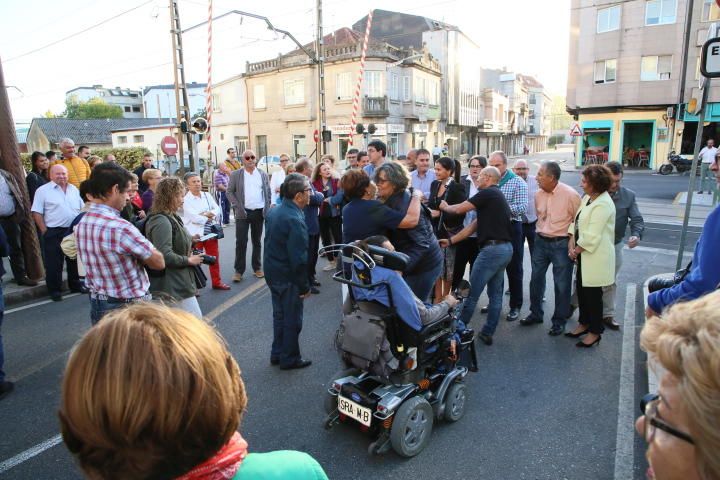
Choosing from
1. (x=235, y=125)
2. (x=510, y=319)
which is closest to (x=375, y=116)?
(x=235, y=125)

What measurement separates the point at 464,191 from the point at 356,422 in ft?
10.8

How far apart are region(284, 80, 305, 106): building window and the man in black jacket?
3081 centimetres

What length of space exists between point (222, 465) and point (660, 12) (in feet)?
118

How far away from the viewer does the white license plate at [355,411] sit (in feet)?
10.3

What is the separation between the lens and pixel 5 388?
411cm

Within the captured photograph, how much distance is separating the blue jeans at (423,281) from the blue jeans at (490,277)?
0.65m

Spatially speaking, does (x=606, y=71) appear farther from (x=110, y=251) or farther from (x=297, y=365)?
(x=110, y=251)

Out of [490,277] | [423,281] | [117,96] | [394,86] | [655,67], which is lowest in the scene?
[490,277]

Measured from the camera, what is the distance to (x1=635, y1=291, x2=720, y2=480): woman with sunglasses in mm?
901

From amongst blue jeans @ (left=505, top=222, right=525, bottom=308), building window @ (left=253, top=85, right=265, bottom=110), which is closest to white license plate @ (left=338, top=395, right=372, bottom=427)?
blue jeans @ (left=505, top=222, right=525, bottom=308)

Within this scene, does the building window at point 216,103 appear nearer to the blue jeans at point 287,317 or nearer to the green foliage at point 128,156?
the green foliage at point 128,156

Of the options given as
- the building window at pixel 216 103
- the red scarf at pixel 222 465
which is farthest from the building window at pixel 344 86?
the red scarf at pixel 222 465

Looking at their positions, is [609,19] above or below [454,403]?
above

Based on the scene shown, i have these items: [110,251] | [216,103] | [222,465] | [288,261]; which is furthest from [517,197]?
[216,103]
